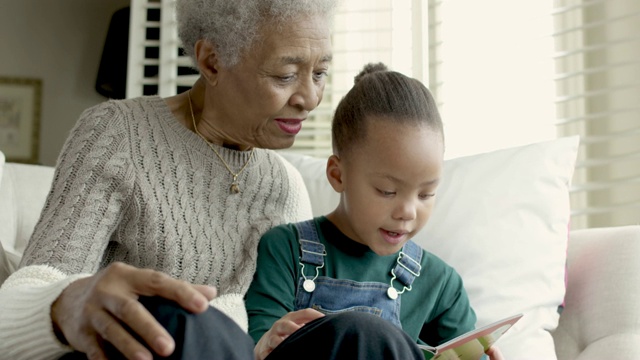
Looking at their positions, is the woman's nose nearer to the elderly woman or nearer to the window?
the elderly woman

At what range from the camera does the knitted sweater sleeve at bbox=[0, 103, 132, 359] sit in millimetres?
1164

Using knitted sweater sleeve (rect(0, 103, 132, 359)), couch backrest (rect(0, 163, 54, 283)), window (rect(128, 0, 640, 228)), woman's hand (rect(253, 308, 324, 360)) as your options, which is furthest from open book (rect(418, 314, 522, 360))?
window (rect(128, 0, 640, 228))

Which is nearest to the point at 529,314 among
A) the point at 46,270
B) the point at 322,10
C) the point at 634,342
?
the point at 634,342

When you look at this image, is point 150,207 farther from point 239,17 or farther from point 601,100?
point 601,100

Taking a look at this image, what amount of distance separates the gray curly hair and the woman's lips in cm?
13

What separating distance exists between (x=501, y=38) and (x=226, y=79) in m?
1.53

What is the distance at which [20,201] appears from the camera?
205 centimetres

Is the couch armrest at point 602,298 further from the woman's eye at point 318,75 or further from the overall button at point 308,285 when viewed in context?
the woman's eye at point 318,75

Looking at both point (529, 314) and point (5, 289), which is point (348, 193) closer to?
point (529, 314)

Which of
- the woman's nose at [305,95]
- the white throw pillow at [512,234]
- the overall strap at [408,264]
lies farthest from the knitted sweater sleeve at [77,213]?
the white throw pillow at [512,234]

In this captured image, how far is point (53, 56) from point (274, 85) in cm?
393

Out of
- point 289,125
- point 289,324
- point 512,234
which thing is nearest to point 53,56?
point 289,125

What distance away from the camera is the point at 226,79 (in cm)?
157

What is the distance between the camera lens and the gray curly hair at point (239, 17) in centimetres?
153
